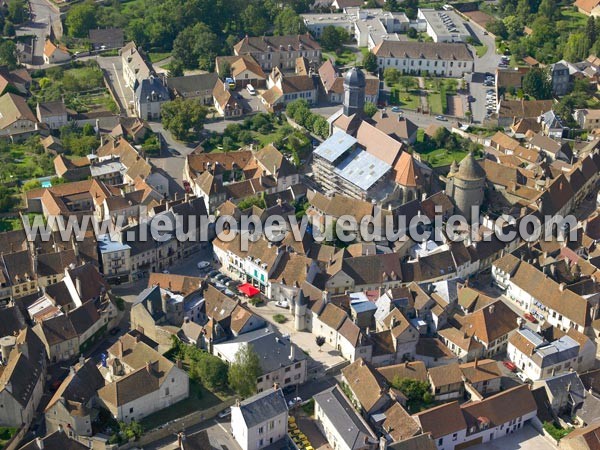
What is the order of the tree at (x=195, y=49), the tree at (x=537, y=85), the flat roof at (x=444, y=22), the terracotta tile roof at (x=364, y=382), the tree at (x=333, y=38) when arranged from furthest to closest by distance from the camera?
the flat roof at (x=444, y=22), the tree at (x=333, y=38), the tree at (x=195, y=49), the tree at (x=537, y=85), the terracotta tile roof at (x=364, y=382)

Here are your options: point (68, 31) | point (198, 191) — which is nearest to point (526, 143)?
point (198, 191)

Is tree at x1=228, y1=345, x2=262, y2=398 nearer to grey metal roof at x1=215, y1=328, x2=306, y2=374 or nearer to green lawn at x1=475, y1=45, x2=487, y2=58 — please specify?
grey metal roof at x1=215, y1=328, x2=306, y2=374

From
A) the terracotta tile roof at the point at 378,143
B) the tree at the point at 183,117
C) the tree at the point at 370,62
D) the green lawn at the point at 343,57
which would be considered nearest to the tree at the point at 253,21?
the green lawn at the point at 343,57

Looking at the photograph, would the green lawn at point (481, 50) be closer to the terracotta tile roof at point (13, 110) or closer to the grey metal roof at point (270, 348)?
the terracotta tile roof at point (13, 110)

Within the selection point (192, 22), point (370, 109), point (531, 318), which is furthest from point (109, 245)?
point (192, 22)

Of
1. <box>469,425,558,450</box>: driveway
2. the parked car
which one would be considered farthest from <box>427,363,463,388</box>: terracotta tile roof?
the parked car

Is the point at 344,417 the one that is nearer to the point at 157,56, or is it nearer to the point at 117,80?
the point at 117,80
